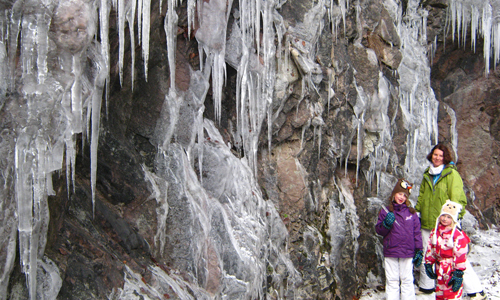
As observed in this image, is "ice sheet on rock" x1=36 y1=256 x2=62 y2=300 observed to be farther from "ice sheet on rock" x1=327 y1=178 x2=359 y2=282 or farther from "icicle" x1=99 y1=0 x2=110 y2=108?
"ice sheet on rock" x1=327 y1=178 x2=359 y2=282

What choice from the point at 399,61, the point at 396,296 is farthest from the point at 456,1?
the point at 396,296

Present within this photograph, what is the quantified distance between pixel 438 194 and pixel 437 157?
1.38ft

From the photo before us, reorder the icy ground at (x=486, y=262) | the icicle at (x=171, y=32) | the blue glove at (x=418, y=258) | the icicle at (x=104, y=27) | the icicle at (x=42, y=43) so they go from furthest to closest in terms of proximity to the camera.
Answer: the icy ground at (x=486, y=262), the blue glove at (x=418, y=258), the icicle at (x=171, y=32), the icicle at (x=104, y=27), the icicle at (x=42, y=43)

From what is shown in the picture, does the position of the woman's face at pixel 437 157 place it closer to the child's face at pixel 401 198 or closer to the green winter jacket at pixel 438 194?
the green winter jacket at pixel 438 194

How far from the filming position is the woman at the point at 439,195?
429cm

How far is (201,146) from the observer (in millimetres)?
4004

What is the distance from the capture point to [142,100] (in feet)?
12.6

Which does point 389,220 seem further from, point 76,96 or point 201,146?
point 76,96

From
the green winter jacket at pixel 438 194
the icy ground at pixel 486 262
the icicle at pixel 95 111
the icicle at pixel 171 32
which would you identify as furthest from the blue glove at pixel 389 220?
the icicle at pixel 95 111

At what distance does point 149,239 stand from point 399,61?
527 centimetres

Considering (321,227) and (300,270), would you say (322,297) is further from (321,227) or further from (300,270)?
(321,227)

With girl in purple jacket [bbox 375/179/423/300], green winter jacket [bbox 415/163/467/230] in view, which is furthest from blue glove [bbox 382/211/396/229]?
green winter jacket [bbox 415/163/467/230]

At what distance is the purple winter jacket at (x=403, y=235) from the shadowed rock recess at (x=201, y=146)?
971 mm

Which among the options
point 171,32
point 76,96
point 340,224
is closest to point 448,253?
point 340,224
